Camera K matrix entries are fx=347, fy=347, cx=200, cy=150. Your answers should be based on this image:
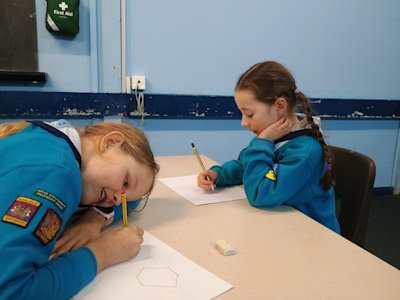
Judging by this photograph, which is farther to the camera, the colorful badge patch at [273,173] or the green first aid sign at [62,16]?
the green first aid sign at [62,16]

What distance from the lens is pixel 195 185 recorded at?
48.3 inches

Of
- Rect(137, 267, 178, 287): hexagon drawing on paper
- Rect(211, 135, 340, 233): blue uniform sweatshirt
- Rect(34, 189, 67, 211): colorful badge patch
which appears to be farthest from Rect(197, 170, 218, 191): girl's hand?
Rect(34, 189, 67, 211): colorful badge patch

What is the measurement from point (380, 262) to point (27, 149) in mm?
737

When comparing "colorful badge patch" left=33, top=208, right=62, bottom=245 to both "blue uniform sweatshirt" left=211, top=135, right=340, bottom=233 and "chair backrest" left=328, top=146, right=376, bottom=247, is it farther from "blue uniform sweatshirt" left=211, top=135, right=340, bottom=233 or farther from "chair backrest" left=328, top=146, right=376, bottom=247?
"chair backrest" left=328, top=146, right=376, bottom=247

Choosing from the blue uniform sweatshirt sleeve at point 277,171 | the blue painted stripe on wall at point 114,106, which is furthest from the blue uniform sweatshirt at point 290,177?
the blue painted stripe on wall at point 114,106

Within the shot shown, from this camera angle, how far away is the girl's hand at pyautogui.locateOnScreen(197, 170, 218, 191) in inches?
46.7

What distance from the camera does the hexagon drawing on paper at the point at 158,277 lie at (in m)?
0.62

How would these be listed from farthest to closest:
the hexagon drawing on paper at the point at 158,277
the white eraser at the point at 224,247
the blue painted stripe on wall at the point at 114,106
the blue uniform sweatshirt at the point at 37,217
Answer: the blue painted stripe on wall at the point at 114,106 < the white eraser at the point at 224,247 < the hexagon drawing on paper at the point at 158,277 < the blue uniform sweatshirt at the point at 37,217

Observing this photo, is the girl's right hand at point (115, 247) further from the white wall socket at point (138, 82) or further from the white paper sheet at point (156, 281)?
the white wall socket at point (138, 82)

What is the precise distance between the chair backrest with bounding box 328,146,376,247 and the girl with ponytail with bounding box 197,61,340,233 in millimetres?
60

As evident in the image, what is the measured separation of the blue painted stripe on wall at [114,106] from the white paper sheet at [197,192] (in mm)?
1140

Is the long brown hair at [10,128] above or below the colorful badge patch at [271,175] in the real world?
above

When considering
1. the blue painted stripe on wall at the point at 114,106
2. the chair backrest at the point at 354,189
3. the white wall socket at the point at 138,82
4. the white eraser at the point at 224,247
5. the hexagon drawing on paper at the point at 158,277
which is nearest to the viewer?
the hexagon drawing on paper at the point at 158,277

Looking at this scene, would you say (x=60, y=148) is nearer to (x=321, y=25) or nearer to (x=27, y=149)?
(x=27, y=149)
